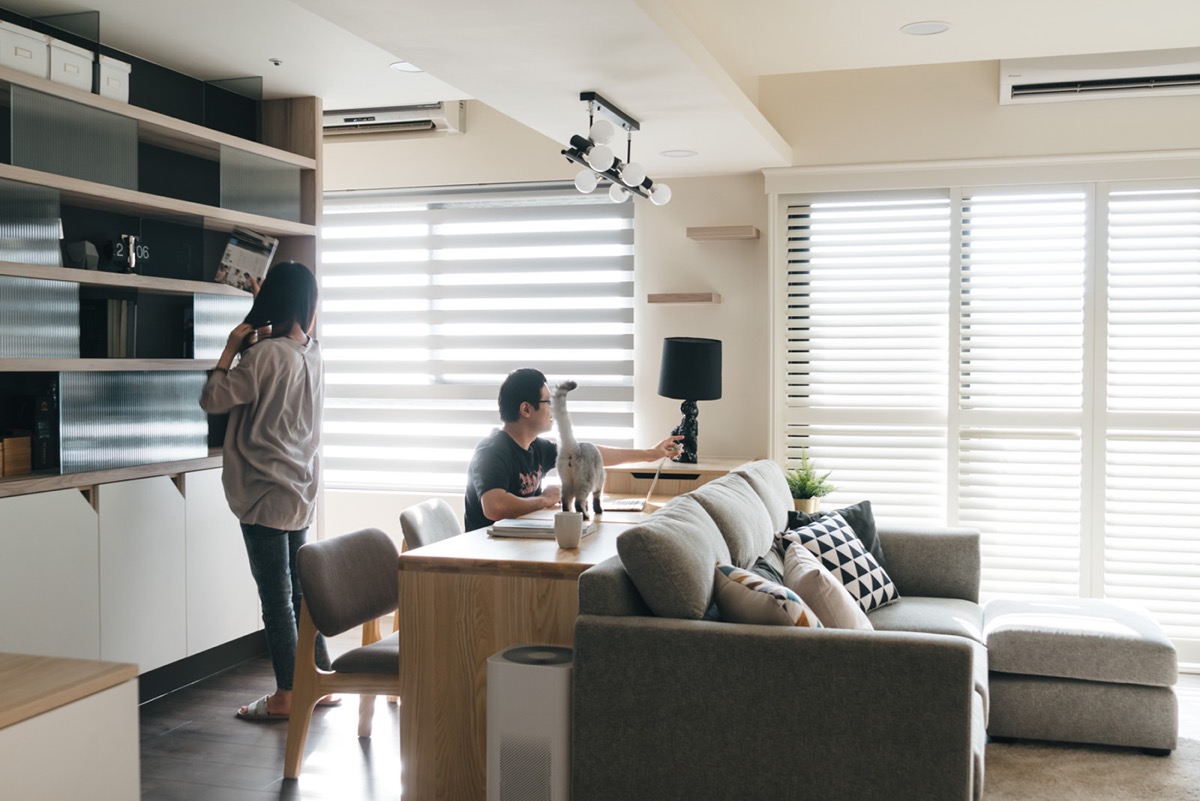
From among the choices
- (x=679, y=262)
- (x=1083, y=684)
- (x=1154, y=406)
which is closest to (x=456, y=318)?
(x=679, y=262)

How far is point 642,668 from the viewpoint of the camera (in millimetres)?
2525

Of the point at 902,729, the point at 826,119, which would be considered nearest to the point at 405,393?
the point at 826,119

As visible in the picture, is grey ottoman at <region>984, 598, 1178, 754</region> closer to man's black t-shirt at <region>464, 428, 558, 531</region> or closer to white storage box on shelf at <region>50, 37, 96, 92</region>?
man's black t-shirt at <region>464, 428, 558, 531</region>

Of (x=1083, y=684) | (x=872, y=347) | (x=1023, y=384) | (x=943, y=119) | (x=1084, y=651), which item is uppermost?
(x=943, y=119)

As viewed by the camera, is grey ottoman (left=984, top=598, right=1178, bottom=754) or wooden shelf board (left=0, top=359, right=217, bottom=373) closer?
wooden shelf board (left=0, top=359, right=217, bottom=373)

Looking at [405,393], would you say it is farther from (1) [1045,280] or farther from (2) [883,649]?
(2) [883,649]

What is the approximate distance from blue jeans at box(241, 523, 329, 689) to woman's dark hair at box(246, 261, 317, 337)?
754 millimetres

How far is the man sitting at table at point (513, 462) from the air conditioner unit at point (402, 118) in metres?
2.56

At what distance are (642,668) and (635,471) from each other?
2532mm

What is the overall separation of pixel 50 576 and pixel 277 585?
2.45 feet

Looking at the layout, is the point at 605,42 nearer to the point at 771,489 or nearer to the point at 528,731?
the point at 771,489

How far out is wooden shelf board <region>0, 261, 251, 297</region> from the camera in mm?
3469

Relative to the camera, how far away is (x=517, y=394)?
3.61m

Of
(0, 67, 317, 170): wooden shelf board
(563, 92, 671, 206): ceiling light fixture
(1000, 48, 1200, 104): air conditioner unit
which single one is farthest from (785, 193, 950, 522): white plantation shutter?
(0, 67, 317, 170): wooden shelf board
